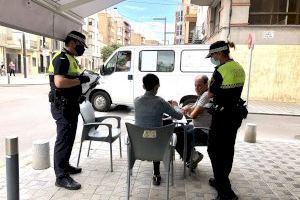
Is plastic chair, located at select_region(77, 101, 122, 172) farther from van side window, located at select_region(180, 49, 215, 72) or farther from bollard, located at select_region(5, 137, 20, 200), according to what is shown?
van side window, located at select_region(180, 49, 215, 72)

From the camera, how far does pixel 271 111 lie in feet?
35.3

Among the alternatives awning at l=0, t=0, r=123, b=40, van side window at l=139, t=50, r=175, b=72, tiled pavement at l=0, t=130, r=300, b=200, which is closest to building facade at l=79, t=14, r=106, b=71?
van side window at l=139, t=50, r=175, b=72

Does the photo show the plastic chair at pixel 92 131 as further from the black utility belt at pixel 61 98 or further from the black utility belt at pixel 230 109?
the black utility belt at pixel 230 109

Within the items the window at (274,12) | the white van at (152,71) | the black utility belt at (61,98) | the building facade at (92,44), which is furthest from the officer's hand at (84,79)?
the building facade at (92,44)

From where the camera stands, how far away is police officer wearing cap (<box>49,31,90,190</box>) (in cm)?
338

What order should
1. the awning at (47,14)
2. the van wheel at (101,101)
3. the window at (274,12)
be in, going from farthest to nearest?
the window at (274,12), the van wheel at (101,101), the awning at (47,14)

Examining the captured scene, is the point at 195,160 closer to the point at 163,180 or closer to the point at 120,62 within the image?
the point at 163,180

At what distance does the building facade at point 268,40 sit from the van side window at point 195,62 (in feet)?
18.2

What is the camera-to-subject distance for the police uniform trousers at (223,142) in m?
3.29

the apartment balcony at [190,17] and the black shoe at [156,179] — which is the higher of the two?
the apartment balcony at [190,17]

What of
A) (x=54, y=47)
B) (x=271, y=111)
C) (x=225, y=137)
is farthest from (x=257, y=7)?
(x=54, y=47)

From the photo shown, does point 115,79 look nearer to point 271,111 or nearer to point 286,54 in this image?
point 271,111

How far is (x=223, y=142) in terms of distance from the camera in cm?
338

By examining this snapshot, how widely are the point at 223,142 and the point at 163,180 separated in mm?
1059
